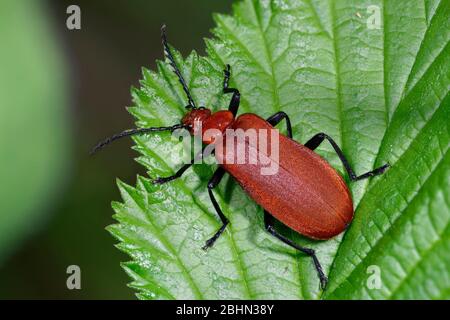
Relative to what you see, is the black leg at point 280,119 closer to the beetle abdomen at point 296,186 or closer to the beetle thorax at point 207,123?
the beetle abdomen at point 296,186

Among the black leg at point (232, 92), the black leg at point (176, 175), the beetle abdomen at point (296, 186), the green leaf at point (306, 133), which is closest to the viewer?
the green leaf at point (306, 133)

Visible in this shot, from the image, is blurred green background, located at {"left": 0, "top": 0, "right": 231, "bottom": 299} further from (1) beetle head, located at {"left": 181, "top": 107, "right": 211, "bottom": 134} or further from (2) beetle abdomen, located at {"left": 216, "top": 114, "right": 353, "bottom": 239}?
(2) beetle abdomen, located at {"left": 216, "top": 114, "right": 353, "bottom": 239}

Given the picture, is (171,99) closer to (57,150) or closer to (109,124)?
(57,150)

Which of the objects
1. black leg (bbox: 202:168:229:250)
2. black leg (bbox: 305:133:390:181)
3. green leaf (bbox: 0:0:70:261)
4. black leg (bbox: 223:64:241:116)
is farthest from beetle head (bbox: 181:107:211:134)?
green leaf (bbox: 0:0:70:261)

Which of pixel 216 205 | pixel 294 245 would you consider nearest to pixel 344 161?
pixel 294 245

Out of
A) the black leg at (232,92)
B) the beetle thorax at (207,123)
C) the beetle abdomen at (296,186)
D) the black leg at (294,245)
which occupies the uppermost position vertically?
the black leg at (232,92)

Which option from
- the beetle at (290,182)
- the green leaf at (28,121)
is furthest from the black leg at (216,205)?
the green leaf at (28,121)
